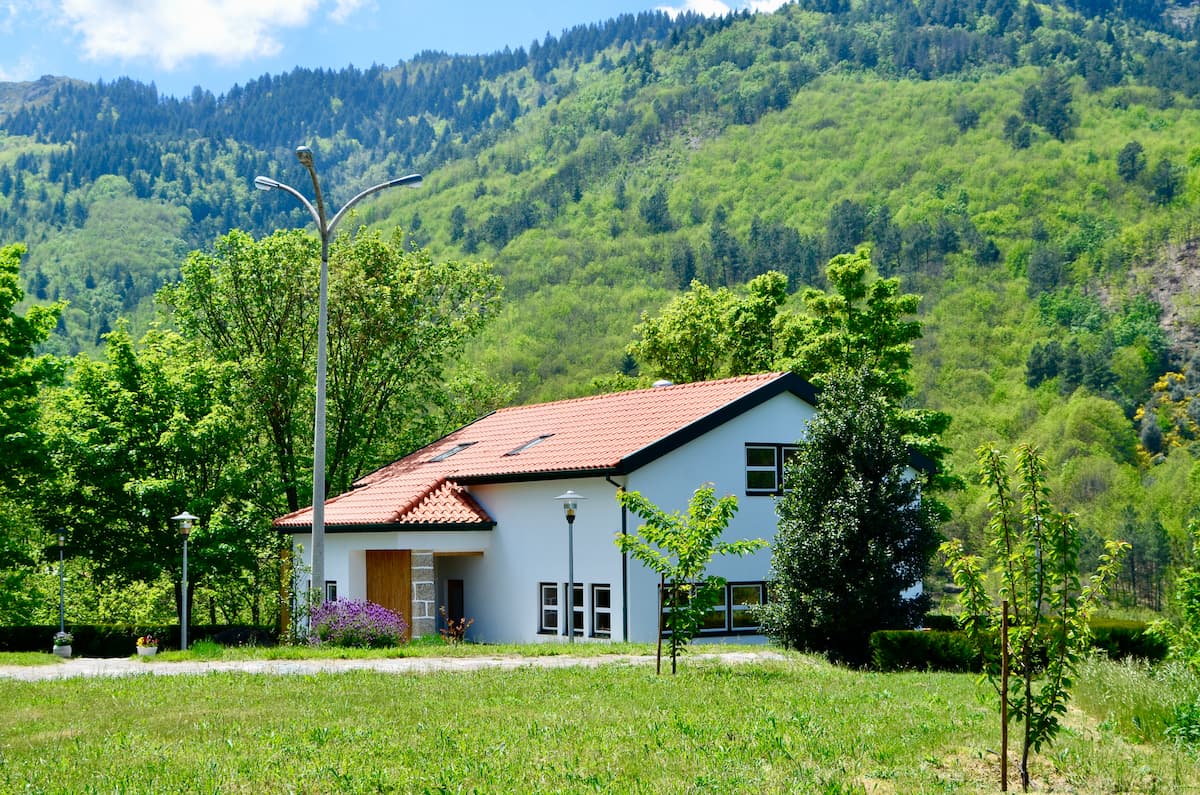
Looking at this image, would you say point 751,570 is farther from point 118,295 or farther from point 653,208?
point 118,295

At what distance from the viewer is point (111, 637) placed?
115 feet

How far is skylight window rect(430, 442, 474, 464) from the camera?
3453 centimetres

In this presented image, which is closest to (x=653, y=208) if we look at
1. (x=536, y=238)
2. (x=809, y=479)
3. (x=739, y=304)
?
(x=536, y=238)

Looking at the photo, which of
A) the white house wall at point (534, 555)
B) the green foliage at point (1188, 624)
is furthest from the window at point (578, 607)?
the green foliage at point (1188, 624)

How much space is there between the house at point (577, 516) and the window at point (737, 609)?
0.10ft

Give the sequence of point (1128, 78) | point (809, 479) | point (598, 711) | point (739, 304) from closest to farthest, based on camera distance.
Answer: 1. point (598, 711)
2. point (809, 479)
3. point (739, 304)
4. point (1128, 78)

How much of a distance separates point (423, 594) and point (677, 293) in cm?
10557

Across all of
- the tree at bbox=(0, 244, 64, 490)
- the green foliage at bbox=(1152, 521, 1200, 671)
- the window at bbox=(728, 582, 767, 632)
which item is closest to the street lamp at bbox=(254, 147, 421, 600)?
the window at bbox=(728, 582, 767, 632)

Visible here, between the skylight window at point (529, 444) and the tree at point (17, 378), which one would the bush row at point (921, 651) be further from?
the tree at point (17, 378)

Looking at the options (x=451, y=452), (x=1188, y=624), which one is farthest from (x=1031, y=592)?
(x=451, y=452)

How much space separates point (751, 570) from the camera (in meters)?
27.7

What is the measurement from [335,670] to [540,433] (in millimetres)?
13972

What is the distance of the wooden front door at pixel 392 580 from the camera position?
94.9 ft

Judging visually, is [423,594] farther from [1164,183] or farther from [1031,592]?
[1164,183]
